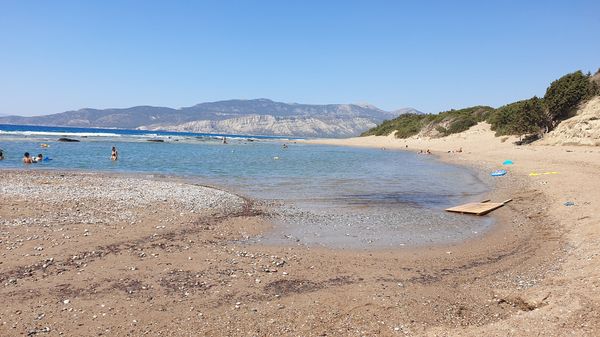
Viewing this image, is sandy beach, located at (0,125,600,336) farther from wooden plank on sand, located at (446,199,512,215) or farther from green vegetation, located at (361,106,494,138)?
green vegetation, located at (361,106,494,138)

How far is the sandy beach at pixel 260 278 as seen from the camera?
7.05m

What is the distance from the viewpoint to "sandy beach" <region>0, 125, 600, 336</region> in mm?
7047

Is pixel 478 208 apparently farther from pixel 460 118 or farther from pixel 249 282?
pixel 460 118

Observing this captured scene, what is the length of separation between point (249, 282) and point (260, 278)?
0.34 metres

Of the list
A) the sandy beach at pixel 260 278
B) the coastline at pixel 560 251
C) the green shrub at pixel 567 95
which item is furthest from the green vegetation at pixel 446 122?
the sandy beach at pixel 260 278

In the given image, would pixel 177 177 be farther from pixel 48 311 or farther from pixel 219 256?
pixel 48 311

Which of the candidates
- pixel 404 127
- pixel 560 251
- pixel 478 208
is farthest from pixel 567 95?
pixel 404 127

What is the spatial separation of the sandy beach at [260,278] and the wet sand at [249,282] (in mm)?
A: 35

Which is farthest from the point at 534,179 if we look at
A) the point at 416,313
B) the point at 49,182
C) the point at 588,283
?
the point at 49,182

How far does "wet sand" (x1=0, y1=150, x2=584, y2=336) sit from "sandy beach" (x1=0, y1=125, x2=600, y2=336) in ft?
0.11

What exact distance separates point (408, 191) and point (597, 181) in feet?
30.5

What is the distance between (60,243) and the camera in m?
11.1

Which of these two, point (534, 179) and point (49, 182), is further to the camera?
point (534, 179)

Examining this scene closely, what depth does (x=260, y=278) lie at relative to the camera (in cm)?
925
